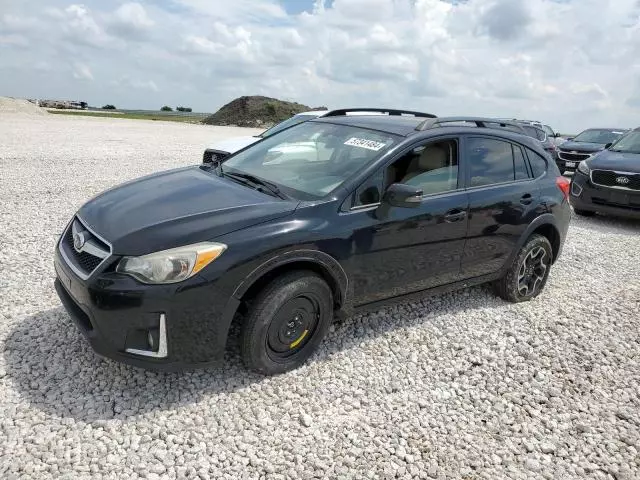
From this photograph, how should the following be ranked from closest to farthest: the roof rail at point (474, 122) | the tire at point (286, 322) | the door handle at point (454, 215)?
the tire at point (286, 322) → the door handle at point (454, 215) → the roof rail at point (474, 122)

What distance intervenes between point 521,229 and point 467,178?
87cm

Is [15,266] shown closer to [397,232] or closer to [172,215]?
[172,215]

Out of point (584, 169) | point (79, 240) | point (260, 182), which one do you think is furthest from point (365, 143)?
point (584, 169)

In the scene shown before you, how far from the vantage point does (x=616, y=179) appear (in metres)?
8.78

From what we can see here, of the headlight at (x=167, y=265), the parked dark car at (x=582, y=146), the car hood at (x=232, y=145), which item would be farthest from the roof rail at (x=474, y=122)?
the parked dark car at (x=582, y=146)

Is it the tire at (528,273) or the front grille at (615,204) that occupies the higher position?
the front grille at (615,204)

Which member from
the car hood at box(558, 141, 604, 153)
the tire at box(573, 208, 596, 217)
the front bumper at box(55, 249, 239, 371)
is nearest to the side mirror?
the front bumper at box(55, 249, 239, 371)

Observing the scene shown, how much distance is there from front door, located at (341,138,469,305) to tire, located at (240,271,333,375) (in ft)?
1.02

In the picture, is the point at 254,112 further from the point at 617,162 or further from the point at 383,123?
the point at 383,123

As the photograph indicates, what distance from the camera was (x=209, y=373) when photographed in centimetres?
338

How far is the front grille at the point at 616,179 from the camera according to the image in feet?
28.1

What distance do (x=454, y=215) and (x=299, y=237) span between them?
5.03 feet

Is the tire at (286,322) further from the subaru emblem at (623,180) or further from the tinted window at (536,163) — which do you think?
the subaru emblem at (623,180)

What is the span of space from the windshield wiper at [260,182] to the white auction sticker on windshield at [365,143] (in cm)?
79
